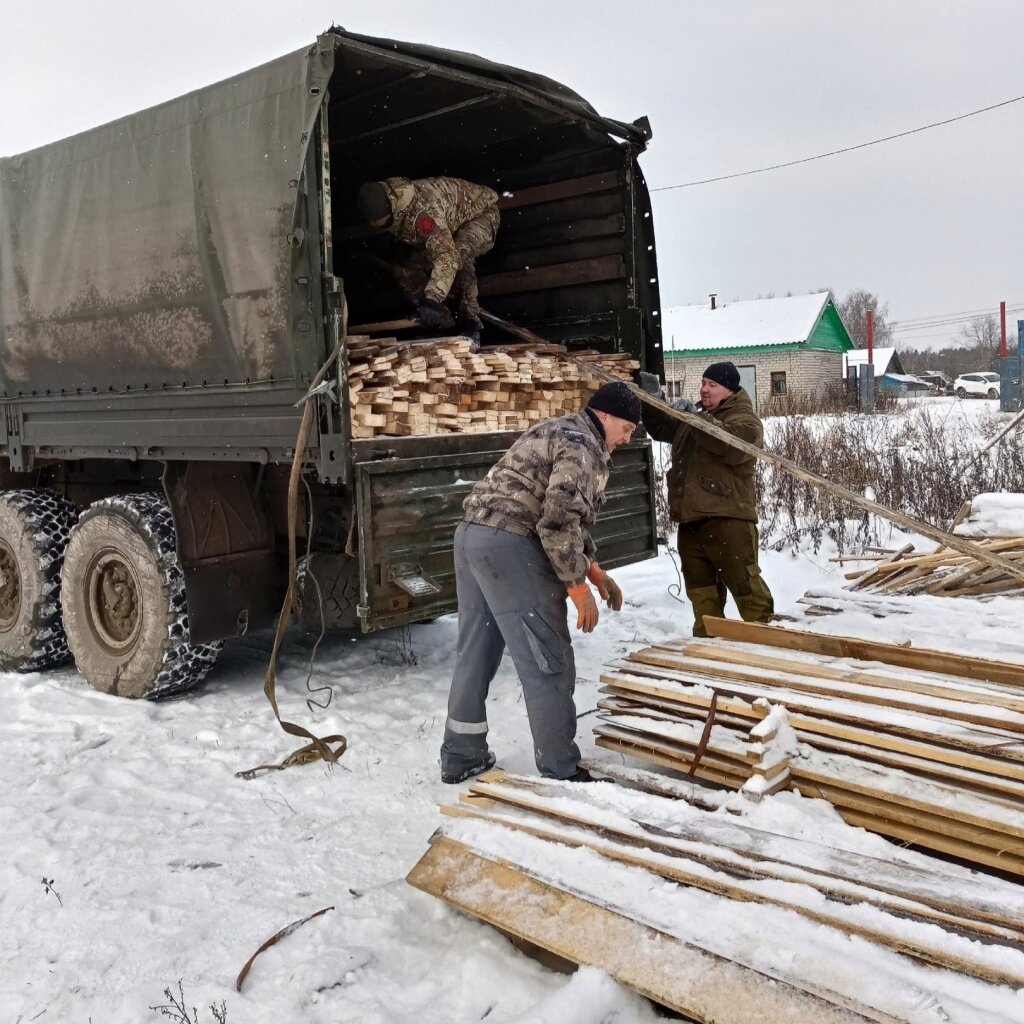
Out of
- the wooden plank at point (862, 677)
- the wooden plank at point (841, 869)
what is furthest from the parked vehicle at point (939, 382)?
the wooden plank at point (841, 869)

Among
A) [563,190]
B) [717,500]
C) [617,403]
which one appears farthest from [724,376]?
[617,403]

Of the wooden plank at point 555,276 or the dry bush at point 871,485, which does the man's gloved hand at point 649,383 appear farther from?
the dry bush at point 871,485

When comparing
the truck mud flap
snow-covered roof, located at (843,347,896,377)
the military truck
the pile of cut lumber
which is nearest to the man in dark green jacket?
the military truck

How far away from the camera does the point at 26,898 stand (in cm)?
313

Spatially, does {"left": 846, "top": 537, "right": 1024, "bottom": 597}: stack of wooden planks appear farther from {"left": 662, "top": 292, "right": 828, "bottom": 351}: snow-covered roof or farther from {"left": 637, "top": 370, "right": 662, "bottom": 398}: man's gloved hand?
{"left": 662, "top": 292, "right": 828, "bottom": 351}: snow-covered roof

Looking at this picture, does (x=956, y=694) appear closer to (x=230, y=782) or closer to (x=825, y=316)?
(x=230, y=782)

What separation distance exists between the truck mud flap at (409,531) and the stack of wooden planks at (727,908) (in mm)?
1336

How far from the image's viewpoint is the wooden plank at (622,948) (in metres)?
2.09

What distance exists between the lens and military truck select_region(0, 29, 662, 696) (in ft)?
14.1

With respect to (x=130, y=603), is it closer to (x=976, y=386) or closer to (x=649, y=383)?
(x=649, y=383)

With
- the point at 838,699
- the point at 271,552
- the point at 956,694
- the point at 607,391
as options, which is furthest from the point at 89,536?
the point at 956,694

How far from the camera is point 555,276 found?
6.30 meters

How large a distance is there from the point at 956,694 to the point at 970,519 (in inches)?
179

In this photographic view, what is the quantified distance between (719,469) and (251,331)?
275cm
